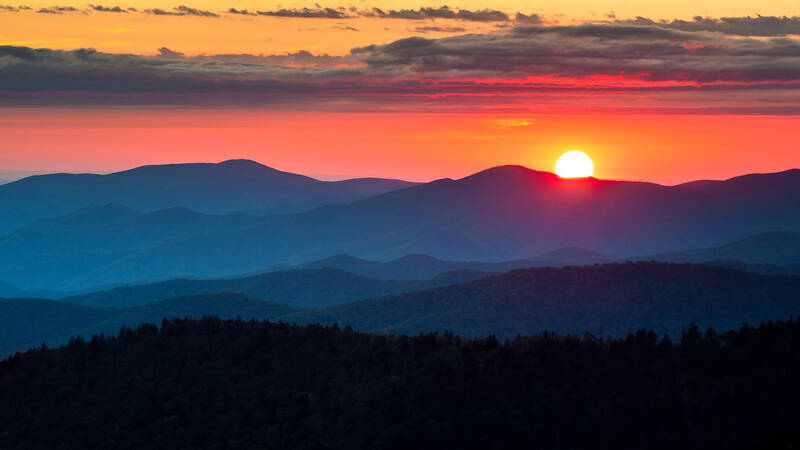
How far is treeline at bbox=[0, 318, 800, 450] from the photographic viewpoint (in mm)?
123438

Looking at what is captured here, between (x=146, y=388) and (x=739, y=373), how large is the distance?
9258cm

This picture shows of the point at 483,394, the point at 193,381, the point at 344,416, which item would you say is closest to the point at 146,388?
the point at 193,381

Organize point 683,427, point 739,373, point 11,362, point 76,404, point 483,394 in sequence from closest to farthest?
point 683,427
point 739,373
point 483,394
point 76,404
point 11,362

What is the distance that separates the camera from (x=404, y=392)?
140375mm

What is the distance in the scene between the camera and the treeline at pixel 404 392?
123 metres

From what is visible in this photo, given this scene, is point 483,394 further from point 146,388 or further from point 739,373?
point 146,388

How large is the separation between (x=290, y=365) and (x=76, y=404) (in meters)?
34.7

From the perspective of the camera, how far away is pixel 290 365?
157250mm

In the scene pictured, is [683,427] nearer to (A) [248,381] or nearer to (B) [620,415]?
(B) [620,415]

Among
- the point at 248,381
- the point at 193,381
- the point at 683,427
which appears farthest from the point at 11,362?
the point at 683,427

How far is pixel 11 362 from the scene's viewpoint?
16812cm

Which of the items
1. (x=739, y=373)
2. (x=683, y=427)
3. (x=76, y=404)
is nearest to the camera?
(x=683, y=427)

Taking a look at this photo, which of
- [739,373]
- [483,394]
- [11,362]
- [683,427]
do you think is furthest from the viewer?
[11,362]

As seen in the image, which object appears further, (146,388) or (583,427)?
(146,388)
